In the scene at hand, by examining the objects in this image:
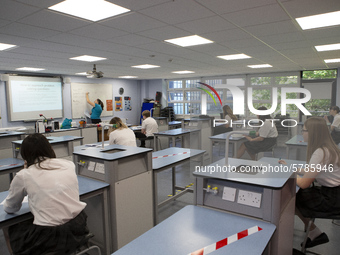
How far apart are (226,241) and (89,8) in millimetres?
2469

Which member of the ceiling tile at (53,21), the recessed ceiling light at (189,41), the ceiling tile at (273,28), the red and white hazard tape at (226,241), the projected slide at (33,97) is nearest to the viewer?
the red and white hazard tape at (226,241)

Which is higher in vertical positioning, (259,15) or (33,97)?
(259,15)

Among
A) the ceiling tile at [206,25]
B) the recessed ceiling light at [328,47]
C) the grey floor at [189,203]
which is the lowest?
the grey floor at [189,203]

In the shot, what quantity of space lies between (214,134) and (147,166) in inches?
76.3

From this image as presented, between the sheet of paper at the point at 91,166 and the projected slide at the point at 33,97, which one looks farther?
the projected slide at the point at 33,97

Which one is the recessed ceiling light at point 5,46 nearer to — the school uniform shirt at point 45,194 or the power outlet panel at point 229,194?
the school uniform shirt at point 45,194

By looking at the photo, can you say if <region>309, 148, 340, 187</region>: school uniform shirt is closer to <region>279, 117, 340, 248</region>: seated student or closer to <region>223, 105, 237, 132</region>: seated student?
<region>279, 117, 340, 248</region>: seated student

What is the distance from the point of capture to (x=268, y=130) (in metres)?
3.70

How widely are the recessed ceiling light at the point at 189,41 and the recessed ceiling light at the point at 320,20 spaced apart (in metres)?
1.39

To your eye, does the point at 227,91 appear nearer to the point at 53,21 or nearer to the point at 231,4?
the point at 231,4

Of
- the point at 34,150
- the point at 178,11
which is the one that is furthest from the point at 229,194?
the point at 178,11

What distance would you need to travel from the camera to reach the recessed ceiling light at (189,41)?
3.83 meters

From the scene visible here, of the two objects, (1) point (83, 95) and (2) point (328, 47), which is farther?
(1) point (83, 95)

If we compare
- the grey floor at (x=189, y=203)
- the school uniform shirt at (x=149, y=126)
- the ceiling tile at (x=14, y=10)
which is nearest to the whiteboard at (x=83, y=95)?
the school uniform shirt at (x=149, y=126)
